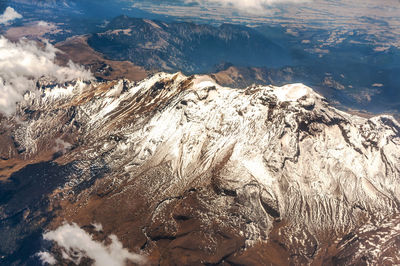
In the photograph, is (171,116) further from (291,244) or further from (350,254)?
(350,254)

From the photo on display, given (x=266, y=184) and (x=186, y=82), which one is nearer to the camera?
(x=266, y=184)

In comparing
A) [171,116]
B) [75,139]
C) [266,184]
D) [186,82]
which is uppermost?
[186,82]

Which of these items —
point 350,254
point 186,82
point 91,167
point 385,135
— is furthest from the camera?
point 186,82

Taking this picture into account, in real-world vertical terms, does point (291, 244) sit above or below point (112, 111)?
below

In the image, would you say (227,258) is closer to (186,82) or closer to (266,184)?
(266,184)

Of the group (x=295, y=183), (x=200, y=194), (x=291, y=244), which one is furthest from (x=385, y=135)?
(x=200, y=194)

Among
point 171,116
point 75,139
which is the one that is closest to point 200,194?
point 171,116

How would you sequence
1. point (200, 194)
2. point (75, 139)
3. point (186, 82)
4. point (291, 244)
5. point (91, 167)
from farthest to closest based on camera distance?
1. point (75, 139)
2. point (186, 82)
3. point (91, 167)
4. point (200, 194)
5. point (291, 244)
